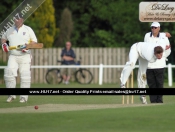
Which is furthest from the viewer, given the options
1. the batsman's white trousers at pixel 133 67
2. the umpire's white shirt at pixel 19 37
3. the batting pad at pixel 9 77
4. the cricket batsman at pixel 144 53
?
the batting pad at pixel 9 77

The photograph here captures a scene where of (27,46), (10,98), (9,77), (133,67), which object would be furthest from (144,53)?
(10,98)

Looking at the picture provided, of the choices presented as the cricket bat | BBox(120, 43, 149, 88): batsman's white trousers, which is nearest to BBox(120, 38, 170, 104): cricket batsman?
BBox(120, 43, 149, 88): batsman's white trousers

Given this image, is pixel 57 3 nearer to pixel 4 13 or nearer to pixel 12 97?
pixel 4 13

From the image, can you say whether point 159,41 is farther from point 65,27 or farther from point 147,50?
point 65,27

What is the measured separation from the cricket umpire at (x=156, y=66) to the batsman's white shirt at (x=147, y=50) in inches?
9.1

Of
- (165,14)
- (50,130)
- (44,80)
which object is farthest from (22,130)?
(44,80)

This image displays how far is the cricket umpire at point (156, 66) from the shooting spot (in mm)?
18188

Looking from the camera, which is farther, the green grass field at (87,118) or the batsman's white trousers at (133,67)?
the batsman's white trousers at (133,67)

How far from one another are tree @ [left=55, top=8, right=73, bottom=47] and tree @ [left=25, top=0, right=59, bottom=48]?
51cm

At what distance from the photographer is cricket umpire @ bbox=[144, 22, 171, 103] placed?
18188mm

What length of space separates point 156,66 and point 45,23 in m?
17.6

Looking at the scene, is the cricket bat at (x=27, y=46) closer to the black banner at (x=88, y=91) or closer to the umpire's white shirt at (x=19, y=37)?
the umpire's white shirt at (x=19, y=37)

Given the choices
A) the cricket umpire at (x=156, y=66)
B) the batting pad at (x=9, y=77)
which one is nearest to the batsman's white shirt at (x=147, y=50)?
the cricket umpire at (x=156, y=66)

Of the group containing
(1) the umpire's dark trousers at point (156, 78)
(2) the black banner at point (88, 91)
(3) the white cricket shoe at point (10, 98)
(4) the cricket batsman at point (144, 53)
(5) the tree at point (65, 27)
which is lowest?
(3) the white cricket shoe at point (10, 98)
